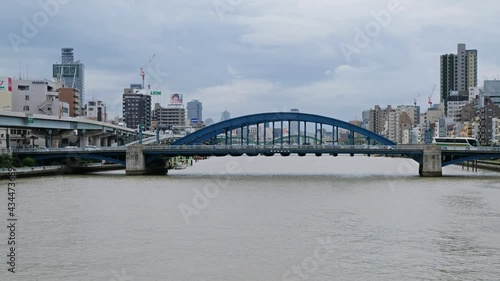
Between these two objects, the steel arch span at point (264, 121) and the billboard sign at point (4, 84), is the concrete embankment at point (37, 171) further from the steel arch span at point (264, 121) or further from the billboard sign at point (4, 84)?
the billboard sign at point (4, 84)

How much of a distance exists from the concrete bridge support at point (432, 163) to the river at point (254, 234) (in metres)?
20.0

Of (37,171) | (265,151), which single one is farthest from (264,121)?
(37,171)

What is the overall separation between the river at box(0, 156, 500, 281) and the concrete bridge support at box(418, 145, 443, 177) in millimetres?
19991

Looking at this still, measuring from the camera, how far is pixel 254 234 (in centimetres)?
3319

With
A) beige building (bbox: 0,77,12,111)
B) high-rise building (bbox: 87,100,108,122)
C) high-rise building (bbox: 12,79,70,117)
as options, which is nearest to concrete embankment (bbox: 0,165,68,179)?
beige building (bbox: 0,77,12,111)

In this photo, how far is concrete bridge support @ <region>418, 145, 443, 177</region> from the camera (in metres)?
76.9

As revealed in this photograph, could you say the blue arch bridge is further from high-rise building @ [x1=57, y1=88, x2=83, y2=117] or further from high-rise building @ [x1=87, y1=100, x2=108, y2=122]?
high-rise building @ [x1=87, y1=100, x2=108, y2=122]

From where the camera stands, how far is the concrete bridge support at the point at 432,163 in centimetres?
7688

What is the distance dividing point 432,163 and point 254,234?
48758 millimetres

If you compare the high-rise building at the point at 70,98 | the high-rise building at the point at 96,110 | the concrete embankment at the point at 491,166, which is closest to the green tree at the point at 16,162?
the concrete embankment at the point at 491,166

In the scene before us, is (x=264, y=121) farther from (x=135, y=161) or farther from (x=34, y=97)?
(x=34, y=97)

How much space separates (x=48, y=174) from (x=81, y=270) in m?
57.8

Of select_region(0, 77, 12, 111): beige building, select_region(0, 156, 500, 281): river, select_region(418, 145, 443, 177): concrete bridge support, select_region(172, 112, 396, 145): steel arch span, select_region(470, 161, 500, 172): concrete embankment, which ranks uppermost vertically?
select_region(0, 77, 12, 111): beige building

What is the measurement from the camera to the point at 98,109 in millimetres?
193875
